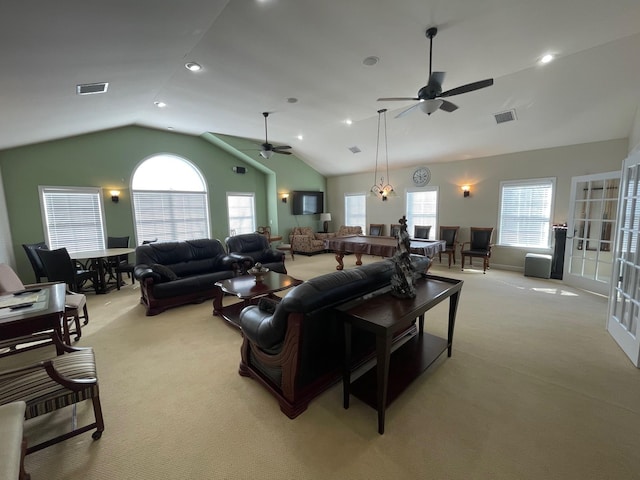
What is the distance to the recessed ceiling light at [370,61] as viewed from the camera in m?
3.36

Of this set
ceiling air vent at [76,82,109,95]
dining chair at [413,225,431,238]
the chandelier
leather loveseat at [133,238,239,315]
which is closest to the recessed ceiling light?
the chandelier

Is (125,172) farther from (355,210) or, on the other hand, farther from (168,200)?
(355,210)

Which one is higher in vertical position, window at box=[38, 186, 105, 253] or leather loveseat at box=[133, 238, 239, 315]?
window at box=[38, 186, 105, 253]

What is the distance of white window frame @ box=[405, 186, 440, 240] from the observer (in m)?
7.47

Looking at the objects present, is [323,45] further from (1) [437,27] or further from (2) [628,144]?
(2) [628,144]

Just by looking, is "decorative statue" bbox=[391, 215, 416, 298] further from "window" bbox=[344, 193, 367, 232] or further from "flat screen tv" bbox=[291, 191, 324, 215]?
"flat screen tv" bbox=[291, 191, 324, 215]

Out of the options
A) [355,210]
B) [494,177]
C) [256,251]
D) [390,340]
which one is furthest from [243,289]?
[355,210]

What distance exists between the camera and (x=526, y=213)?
6.04 metres

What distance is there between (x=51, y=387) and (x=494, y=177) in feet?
26.3

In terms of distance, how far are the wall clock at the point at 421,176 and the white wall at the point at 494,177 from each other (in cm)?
13

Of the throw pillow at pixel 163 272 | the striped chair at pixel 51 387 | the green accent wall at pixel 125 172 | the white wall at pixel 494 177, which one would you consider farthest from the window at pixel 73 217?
the white wall at pixel 494 177

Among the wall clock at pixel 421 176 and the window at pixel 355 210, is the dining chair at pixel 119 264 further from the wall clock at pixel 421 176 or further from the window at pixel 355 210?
the wall clock at pixel 421 176

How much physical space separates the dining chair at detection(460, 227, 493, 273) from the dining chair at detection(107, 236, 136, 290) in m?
7.41

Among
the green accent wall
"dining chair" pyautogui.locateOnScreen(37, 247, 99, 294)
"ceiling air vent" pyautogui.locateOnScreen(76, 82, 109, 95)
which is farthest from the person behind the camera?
the green accent wall
